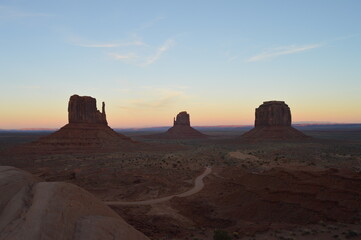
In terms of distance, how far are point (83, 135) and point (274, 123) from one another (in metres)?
81.8

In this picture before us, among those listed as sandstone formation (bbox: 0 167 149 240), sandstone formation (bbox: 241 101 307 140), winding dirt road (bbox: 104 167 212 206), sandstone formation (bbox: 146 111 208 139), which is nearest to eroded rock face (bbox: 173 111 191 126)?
sandstone formation (bbox: 146 111 208 139)

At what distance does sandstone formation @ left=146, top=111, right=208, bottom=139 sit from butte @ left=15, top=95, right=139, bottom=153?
74190mm

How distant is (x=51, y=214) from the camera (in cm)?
864

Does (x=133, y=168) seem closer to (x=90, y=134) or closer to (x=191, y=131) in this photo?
(x=90, y=134)

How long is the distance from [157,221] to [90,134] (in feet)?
221

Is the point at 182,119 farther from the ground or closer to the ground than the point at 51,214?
farther from the ground

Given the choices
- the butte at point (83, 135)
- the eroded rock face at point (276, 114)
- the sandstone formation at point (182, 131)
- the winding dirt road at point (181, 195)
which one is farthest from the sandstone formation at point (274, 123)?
the winding dirt road at point (181, 195)

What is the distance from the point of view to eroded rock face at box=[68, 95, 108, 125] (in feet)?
271

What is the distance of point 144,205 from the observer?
23.0m

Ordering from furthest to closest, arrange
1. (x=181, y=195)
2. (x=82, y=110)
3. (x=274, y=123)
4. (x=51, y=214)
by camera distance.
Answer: (x=274, y=123) < (x=82, y=110) < (x=181, y=195) < (x=51, y=214)

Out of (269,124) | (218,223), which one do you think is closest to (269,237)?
(218,223)

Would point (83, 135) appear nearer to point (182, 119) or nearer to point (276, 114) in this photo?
point (276, 114)

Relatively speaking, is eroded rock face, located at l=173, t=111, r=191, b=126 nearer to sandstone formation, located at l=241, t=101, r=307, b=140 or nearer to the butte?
sandstone formation, located at l=241, t=101, r=307, b=140

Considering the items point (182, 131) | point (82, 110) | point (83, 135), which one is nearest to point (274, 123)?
point (182, 131)
